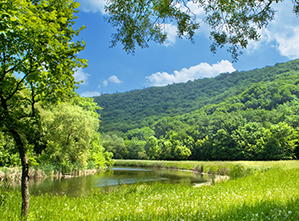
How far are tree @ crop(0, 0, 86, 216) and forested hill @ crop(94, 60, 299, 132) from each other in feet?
375

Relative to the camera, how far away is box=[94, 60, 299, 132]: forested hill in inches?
4838

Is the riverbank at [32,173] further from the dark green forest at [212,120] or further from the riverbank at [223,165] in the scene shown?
the dark green forest at [212,120]

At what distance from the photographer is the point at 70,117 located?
26.1 metres

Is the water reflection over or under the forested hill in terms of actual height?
under

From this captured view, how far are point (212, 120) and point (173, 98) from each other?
69.0 m

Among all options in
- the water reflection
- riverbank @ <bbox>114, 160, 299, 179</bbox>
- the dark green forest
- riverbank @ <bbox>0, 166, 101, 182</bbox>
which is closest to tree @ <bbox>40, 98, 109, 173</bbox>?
riverbank @ <bbox>0, 166, 101, 182</bbox>

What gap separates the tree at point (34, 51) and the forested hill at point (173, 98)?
114350mm

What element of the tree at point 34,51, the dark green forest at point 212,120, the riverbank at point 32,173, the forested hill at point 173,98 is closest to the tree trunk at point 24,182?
the tree at point 34,51

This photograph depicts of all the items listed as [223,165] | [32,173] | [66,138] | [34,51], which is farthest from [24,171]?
[223,165]

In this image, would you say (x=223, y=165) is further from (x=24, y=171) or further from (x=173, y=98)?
(x=173, y=98)

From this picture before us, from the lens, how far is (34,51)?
11.9ft

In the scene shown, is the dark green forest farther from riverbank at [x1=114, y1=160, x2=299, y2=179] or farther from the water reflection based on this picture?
the water reflection

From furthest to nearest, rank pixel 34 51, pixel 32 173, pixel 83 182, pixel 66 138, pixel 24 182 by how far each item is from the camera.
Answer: pixel 66 138 → pixel 32 173 → pixel 83 182 → pixel 24 182 → pixel 34 51

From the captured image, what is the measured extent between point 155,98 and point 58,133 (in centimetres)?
13563
